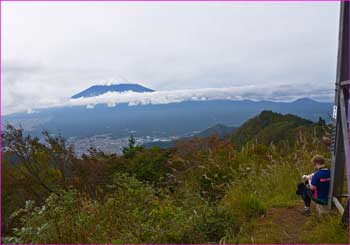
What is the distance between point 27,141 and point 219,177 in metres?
13.8

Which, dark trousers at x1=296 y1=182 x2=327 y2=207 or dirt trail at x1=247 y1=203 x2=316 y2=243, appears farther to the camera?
dark trousers at x1=296 y1=182 x2=327 y2=207

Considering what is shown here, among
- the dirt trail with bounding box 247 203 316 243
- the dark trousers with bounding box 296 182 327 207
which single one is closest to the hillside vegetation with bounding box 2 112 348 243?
the dirt trail with bounding box 247 203 316 243

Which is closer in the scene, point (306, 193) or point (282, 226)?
point (282, 226)

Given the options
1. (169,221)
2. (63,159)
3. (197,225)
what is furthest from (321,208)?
(63,159)

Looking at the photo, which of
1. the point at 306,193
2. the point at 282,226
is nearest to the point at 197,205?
the point at 282,226

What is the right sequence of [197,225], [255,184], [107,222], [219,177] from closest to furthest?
[197,225], [107,222], [255,184], [219,177]

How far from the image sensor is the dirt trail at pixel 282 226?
3797 mm

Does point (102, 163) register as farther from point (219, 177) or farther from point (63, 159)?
point (219, 177)

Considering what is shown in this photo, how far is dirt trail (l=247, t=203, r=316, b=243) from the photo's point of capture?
3.80m

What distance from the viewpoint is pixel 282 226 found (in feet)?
13.9

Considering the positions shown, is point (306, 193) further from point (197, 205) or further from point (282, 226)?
point (197, 205)

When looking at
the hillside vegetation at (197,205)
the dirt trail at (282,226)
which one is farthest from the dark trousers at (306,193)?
the hillside vegetation at (197,205)

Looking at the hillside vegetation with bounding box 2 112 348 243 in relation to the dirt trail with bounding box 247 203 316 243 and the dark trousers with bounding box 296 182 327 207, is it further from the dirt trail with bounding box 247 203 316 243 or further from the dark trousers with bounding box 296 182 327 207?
the dark trousers with bounding box 296 182 327 207

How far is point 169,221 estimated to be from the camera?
14.0 ft
